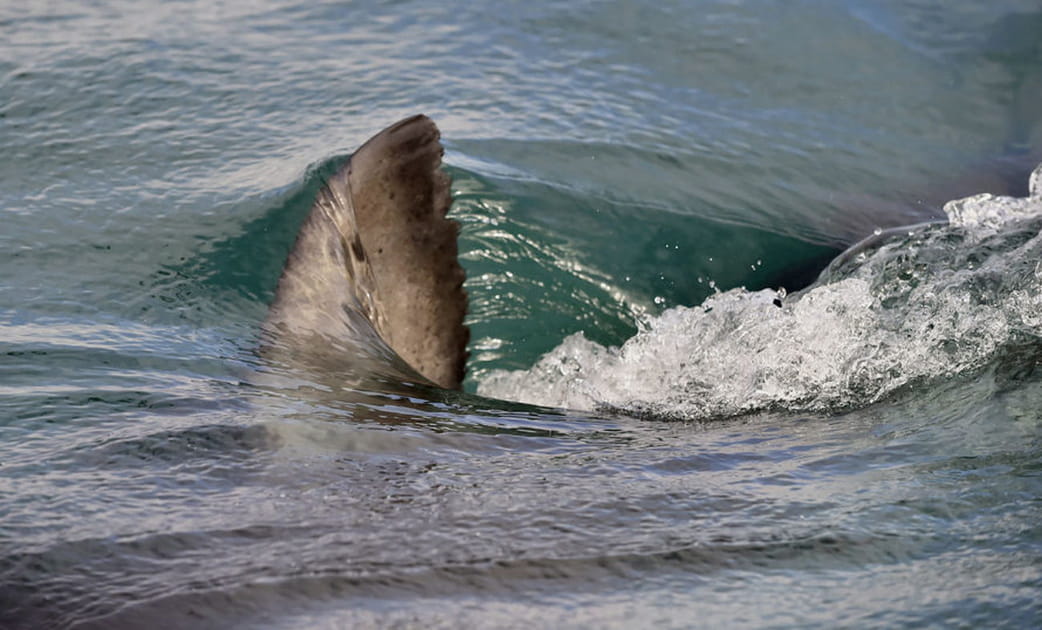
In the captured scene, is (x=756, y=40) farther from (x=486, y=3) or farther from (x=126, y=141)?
(x=126, y=141)

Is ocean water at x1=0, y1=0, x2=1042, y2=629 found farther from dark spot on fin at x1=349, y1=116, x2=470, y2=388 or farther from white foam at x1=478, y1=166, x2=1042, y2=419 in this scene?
dark spot on fin at x1=349, y1=116, x2=470, y2=388

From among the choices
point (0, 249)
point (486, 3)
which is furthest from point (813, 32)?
point (0, 249)

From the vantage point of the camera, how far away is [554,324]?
5008 mm

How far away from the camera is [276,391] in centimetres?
329

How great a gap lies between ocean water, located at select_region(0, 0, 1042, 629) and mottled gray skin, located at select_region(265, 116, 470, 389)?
0.26 metres

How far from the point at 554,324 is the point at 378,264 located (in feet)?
4.49

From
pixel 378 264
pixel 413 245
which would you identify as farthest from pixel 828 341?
pixel 378 264

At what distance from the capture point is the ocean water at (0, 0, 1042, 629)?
7.45ft

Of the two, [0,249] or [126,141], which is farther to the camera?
[126,141]

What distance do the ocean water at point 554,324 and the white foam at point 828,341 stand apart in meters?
0.02

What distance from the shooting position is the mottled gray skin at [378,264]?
370 cm

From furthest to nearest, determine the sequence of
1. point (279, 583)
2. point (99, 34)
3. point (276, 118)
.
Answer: point (99, 34) → point (276, 118) → point (279, 583)

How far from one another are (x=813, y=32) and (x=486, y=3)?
215cm

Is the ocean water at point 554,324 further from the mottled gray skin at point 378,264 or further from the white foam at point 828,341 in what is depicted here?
the mottled gray skin at point 378,264
